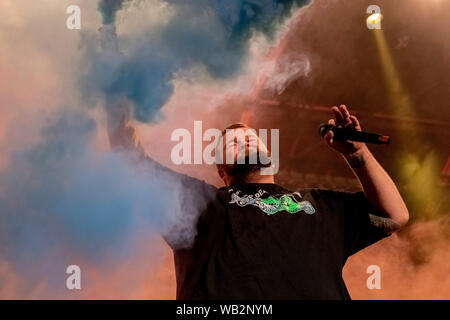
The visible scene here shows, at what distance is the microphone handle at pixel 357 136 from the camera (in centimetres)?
130

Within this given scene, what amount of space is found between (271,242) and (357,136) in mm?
413

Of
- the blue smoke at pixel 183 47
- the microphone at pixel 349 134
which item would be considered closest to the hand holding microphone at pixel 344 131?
the microphone at pixel 349 134

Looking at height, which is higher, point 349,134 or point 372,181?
point 349,134

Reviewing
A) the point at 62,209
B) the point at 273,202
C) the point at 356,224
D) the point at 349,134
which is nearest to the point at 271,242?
the point at 273,202

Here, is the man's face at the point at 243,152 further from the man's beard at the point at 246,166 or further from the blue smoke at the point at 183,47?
the blue smoke at the point at 183,47

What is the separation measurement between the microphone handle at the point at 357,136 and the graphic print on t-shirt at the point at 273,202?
24cm

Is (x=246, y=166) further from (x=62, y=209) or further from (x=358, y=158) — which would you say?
(x=62, y=209)

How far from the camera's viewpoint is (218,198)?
1435 mm

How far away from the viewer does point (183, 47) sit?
80.3 inches

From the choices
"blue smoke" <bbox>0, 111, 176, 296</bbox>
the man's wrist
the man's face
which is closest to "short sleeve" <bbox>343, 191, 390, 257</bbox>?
the man's wrist

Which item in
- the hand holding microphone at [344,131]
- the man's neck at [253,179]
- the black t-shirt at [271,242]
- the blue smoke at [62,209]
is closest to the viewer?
the black t-shirt at [271,242]

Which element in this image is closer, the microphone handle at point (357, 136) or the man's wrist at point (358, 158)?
the microphone handle at point (357, 136)

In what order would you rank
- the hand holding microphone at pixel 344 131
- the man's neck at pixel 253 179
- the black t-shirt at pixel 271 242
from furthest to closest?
1. the man's neck at pixel 253 179
2. the hand holding microphone at pixel 344 131
3. the black t-shirt at pixel 271 242

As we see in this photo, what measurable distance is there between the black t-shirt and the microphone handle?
217mm
